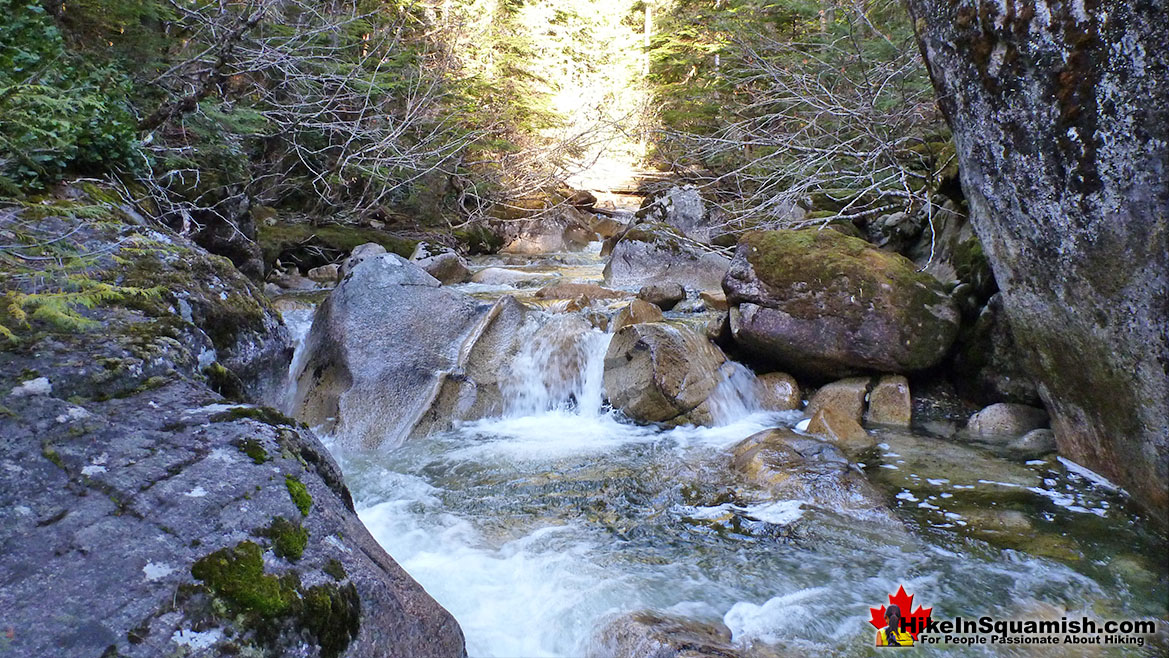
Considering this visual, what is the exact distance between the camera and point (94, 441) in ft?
7.95

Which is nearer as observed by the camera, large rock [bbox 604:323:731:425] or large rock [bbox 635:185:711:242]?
large rock [bbox 604:323:731:425]

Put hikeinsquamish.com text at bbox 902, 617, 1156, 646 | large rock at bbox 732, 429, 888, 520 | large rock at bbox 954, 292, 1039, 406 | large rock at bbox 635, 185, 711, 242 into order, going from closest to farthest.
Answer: hikeinsquamish.com text at bbox 902, 617, 1156, 646, large rock at bbox 732, 429, 888, 520, large rock at bbox 954, 292, 1039, 406, large rock at bbox 635, 185, 711, 242

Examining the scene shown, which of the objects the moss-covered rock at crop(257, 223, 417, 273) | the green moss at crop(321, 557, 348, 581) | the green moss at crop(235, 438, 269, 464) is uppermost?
the moss-covered rock at crop(257, 223, 417, 273)

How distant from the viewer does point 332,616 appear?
2209 mm

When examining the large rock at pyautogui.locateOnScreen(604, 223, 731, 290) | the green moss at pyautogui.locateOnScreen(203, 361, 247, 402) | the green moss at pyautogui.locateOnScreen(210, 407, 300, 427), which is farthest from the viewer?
the large rock at pyautogui.locateOnScreen(604, 223, 731, 290)

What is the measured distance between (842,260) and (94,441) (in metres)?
6.71

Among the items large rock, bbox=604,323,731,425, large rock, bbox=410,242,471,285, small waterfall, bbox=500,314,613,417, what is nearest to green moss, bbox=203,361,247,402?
small waterfall, bbox=500,314,613,417

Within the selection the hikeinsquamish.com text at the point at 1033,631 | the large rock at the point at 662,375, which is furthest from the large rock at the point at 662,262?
the hikeinsquamish.com text at the point at 1033,631

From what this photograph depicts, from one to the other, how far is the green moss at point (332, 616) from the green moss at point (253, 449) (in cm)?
62

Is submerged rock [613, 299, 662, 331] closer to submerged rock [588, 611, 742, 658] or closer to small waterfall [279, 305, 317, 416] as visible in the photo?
small waterfall [279, 305, 317, 416]

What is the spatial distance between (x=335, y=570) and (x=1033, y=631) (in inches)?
137

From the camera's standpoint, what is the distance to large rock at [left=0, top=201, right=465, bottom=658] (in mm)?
1924

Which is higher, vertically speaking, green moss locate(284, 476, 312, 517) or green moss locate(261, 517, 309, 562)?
green moss locate(284, 476, 312, 517)

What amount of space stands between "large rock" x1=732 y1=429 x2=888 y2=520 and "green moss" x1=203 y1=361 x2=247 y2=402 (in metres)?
3.63
